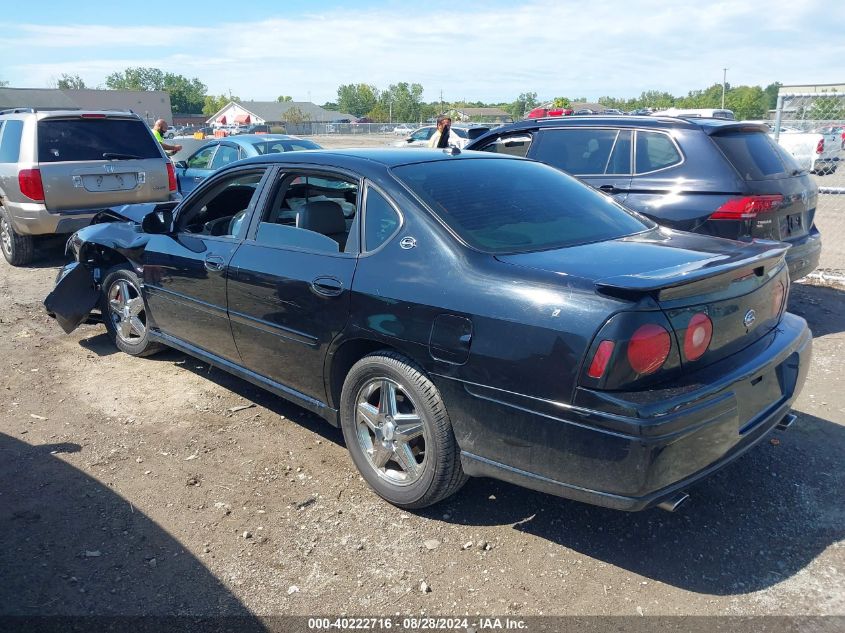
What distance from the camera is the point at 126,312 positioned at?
17.8 feet

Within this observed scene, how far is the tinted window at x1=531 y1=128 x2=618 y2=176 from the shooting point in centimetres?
614

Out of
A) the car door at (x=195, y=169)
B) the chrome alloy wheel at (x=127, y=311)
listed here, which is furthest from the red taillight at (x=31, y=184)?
the chrome alloy wheel at (x=127, y=311)

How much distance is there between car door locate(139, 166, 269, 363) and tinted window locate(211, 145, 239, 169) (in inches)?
256

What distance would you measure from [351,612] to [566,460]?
1.05 meters

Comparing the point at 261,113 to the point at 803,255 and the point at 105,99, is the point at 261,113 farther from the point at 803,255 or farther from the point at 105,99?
the point at 803,255

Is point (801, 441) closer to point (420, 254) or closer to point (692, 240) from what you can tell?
point (692, 240)

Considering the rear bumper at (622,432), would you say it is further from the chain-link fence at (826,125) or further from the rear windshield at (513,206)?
the chain-link fence at (826,125)

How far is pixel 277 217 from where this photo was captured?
13.1ft

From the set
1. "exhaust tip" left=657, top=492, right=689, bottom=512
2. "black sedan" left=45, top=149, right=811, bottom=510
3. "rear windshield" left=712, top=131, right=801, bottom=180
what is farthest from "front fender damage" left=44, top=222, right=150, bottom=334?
"rear windshield" left=712, top=131, right=801, bottom=180

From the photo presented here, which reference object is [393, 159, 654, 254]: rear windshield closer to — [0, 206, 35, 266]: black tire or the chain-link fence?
the chain-link fence

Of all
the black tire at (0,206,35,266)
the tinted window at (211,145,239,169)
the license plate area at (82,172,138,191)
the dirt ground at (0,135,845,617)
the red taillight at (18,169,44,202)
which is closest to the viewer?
the dirt ground at (0,135,845,617)

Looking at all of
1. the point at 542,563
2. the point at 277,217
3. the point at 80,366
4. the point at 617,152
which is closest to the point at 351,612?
the point at 542,563

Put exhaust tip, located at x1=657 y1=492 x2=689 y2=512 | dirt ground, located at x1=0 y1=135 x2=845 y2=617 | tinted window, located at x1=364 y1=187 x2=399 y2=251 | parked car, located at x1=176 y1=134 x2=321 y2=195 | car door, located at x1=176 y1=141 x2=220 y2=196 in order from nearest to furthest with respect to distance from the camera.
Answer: exhaust tip, located at x1=657 y1=492 x2=689 y2=512 → dirt ground, located at x1=0 y1=135 x2=845 y2=617 → tinted window, located at x1=364 y1=187 x2=399 y2=251 → parked car, located at x1=176 y1=134 x2=321 y2=195 → car door, located at x1=176 y1=141 x2=220 y2=196

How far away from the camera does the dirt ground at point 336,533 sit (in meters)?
2.74
